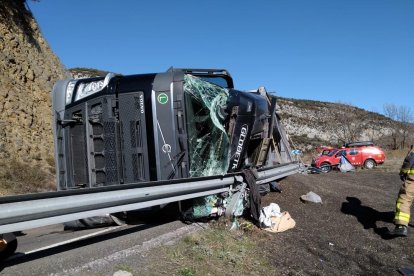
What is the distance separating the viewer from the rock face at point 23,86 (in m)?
14.2

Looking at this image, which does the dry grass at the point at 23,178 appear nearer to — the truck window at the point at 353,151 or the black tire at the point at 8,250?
the black tire at the point at 8,250

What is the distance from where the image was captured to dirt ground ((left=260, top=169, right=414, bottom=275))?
15.1 feet

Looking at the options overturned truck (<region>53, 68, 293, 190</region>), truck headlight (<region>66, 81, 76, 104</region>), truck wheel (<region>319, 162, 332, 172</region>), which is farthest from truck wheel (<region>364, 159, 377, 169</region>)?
truck headlight (<region>66, 81, 76, 104</region>)

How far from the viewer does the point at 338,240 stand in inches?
223

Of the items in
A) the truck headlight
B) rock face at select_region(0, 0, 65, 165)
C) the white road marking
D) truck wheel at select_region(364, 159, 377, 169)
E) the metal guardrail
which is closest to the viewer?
the metal guardrail

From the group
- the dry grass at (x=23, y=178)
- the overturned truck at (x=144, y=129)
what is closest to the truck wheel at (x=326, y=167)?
the dry grass at (x=23, y=178)

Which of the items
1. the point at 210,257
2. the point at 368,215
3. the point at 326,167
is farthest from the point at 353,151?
the point at 210,257

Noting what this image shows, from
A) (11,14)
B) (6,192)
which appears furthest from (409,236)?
(11,14)

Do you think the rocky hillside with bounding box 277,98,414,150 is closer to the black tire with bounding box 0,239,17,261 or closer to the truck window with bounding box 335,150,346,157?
the truck window with bounding box 335,150,346,157

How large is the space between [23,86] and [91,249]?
13530mm

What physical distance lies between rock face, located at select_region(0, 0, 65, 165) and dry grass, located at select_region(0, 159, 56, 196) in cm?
55

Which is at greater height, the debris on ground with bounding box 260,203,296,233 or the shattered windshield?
the shattered windshield

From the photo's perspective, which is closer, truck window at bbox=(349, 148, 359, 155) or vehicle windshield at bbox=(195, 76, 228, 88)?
vehicle windshield at bbox=(195, 76, 228, 88)

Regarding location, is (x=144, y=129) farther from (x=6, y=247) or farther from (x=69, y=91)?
(x=6, y=247)
